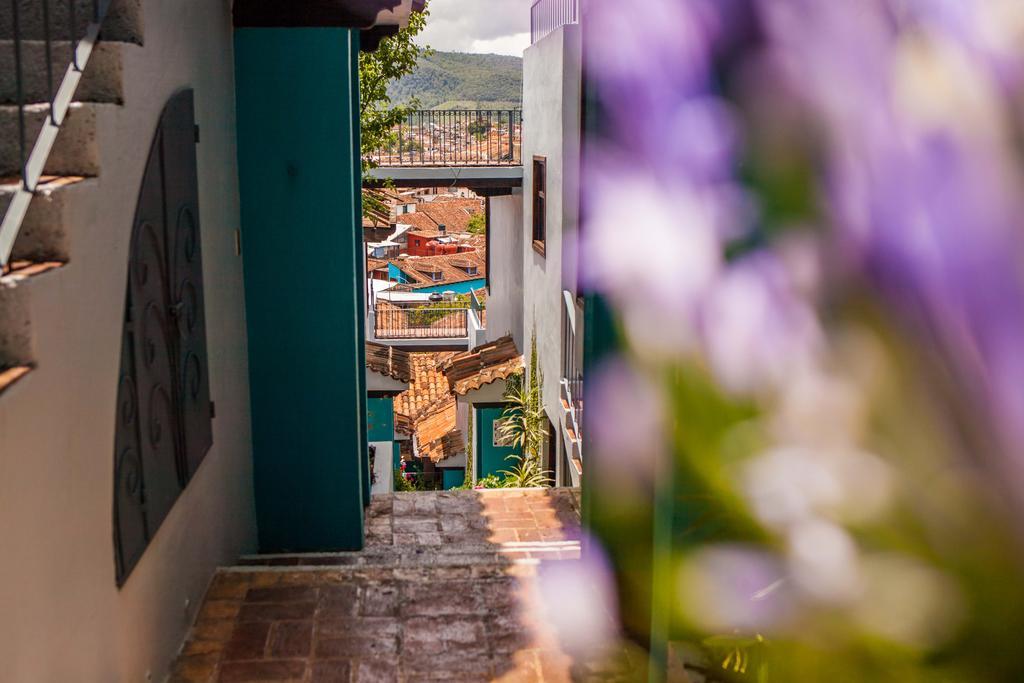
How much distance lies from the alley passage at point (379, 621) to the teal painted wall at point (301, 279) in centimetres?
41

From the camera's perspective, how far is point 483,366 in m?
15.7

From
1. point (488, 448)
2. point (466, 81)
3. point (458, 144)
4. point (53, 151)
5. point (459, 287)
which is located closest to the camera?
point (53, 151)

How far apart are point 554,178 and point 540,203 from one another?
162cm

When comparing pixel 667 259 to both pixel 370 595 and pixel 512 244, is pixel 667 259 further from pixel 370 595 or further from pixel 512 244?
pixel 512 244

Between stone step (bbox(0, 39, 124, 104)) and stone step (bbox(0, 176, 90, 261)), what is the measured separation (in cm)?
66

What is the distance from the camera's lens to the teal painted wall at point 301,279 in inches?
227

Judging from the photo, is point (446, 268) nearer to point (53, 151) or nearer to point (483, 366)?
point (483, 366)

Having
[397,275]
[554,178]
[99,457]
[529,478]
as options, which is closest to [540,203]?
[554,178]

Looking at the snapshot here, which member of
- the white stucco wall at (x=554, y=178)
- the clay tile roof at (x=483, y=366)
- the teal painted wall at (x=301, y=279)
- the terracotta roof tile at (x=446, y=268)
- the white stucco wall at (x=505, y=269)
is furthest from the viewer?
the terracotta roof tile at (x=446, y=268)

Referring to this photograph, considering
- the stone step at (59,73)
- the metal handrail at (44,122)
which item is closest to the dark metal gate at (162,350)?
the stone step at (59,73)

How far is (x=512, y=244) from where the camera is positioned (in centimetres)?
1688

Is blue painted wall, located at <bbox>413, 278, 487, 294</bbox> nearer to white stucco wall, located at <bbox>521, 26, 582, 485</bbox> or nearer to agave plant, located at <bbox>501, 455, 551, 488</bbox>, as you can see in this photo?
white stucco wall, located at <bbox>521, 26, 582, 485</bbox>

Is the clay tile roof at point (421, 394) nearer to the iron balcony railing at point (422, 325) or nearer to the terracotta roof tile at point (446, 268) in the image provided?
the iron balcony railing at point (422, 325)

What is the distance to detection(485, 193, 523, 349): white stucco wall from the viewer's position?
16.1 m
